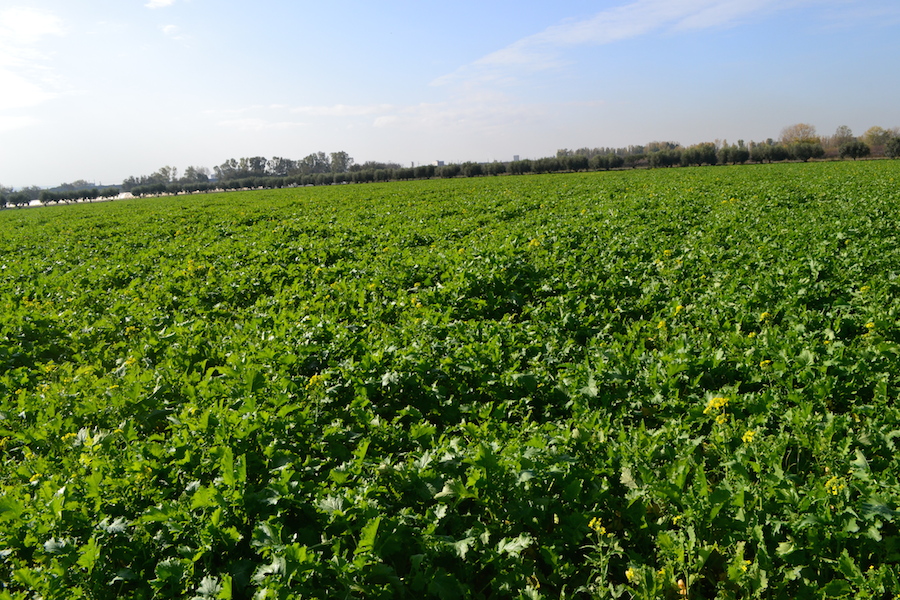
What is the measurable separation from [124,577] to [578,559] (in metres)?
2.75

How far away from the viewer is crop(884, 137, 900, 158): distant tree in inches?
2805

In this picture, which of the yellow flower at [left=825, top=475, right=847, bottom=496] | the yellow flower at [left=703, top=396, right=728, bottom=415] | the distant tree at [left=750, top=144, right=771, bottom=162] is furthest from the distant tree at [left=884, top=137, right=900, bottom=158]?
the yellow flower at [left=825, top=475, right=847, bottom=496]

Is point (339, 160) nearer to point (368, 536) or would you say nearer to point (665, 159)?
point (665, 159)

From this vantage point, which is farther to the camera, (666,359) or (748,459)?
(666,359)

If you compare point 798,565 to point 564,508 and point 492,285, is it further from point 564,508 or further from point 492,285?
point 492,285

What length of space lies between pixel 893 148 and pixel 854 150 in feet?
17.5

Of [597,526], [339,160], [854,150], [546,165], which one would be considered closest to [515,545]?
[597,526]

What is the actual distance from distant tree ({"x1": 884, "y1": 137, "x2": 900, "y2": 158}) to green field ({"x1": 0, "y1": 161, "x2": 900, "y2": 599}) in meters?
87.2

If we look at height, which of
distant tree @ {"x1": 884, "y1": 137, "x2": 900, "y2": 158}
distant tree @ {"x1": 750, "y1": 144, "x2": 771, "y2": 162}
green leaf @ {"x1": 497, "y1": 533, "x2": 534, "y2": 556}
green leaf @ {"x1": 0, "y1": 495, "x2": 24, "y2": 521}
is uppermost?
distant tree @ {"x1": 750, "y1": 144, "x2": 771, "y2": 162}

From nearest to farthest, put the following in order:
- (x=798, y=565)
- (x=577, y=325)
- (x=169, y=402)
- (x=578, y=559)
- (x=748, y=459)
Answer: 1. (x=798, y=565)
2. (x=578, y=559)
3. (x=748, y=459)
4. (x=169, y=402)
5. (x=577, y=325)

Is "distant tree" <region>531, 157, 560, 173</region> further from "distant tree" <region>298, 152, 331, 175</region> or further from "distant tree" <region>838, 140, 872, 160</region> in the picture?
"distant tree" <region>298, 152, 331, 175</region>

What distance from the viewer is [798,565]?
2.75m

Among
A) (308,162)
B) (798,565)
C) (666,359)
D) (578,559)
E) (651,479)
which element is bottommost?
(578,559)

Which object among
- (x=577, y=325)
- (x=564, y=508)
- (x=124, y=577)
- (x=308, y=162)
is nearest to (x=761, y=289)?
(x=577, y=325)
